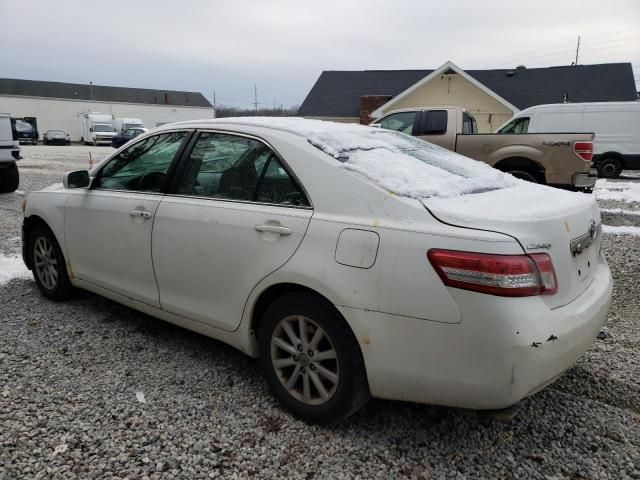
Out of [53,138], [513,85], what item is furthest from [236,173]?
[53,138]

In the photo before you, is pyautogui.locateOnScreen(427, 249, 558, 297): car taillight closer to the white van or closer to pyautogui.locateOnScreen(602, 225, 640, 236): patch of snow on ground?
pyautogui.locateOnScreen(602, 225, 640, 236): patch of snow on ground

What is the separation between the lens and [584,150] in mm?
8031

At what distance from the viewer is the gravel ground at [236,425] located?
7.75ft

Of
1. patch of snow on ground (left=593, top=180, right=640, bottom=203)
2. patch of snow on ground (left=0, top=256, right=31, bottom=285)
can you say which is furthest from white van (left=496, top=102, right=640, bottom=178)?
patch of snow on ground (left=0, top=256, right=31, bottom=285)

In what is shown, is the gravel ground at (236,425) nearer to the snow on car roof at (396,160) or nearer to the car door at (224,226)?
the car door at (224,226)

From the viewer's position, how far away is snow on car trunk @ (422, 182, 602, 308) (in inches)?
85.4

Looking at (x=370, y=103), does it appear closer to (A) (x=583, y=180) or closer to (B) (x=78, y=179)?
(A) (x=583, y=180)

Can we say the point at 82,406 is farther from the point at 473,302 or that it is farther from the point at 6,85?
the point at 6,85

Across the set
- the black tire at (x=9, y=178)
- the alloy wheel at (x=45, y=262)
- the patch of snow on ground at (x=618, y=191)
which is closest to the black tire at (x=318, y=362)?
the alloy wheel at (x=45, y=262)

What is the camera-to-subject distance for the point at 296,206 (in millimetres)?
2643

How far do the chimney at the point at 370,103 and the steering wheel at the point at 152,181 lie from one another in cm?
2185

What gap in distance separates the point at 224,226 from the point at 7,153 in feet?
32.1

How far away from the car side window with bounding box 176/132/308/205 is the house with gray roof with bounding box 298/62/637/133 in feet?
67.5

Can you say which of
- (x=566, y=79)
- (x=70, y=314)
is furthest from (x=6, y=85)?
(x=70, y=314)
